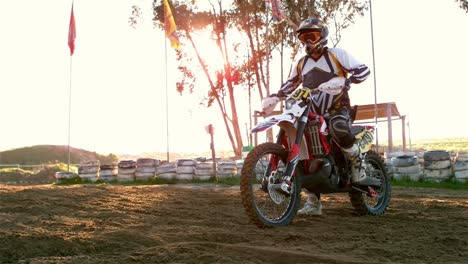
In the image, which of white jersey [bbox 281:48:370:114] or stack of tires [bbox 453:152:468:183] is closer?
white jersey [bbox 281:48:370:114]

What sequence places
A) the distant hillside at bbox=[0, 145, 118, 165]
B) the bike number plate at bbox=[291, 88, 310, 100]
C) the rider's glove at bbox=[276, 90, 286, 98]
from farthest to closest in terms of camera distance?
the distant hillside at bbox=[0, 145, 118, 165] < the rider's glove at bbox=[276, 90, 286, 98] < the bike number plate at bbox=[291, 88, 310, 100]

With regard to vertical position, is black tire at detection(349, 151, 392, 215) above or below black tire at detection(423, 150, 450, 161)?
below

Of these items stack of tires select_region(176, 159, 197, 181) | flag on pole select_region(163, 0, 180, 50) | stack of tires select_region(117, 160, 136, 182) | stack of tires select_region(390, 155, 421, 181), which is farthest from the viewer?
flag on pole select_region(163, 0, 180, 50)

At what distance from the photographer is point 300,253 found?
3604 mm

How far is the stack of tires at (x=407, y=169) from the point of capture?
14.5 m

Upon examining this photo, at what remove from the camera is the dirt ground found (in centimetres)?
360

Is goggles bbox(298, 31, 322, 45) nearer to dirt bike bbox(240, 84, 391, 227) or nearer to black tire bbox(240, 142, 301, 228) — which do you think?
dirt bike bbox(240, 84, 391, 227)

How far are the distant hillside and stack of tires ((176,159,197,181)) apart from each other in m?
22.7

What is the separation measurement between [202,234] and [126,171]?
1447cm

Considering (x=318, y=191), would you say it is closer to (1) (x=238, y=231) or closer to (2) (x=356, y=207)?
(2) (x=356, y=207)

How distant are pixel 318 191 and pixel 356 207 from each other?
39.4 inches

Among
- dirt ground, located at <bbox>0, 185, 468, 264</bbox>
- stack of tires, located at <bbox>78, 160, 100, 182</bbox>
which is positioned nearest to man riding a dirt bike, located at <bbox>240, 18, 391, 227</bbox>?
dirt ground, located at <bbox>0, 185, 468, 264</bbox>

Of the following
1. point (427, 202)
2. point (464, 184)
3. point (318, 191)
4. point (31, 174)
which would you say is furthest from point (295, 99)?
point (31, 174)

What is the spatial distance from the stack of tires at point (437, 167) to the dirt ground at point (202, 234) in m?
7.33
